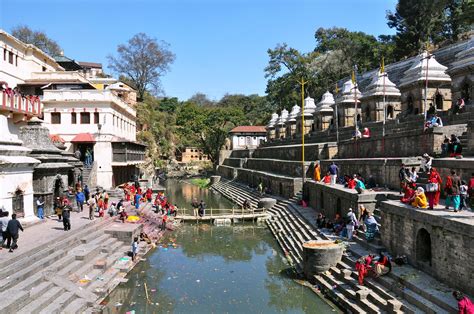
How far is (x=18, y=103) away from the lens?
17781 mm

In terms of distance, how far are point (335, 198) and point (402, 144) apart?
382 centimetres

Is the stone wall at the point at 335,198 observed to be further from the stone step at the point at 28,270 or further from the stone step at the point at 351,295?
the stone step at the point at 28,270

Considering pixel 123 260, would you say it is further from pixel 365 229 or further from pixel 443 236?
pixel 443 236

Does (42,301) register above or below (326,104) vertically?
below

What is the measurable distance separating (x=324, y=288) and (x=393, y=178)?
6.17 metres

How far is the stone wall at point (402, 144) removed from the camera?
16.1 meters

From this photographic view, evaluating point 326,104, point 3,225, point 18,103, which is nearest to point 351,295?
point 3,225

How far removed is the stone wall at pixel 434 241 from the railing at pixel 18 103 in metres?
14.2

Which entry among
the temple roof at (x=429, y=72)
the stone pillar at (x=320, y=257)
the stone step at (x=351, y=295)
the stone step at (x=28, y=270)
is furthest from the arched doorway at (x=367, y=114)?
the stone step at (x=28, y=270)

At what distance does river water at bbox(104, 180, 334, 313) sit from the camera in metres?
12.2

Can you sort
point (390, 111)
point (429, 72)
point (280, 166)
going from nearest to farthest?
1. point (429, 72)
2. point (390, 111)
3. point (280, 166)

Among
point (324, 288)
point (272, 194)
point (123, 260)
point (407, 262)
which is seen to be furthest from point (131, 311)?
point (272, 194)

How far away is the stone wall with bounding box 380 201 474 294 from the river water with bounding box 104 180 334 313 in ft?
8.92

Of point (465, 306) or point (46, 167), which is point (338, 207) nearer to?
point (465, 306)
